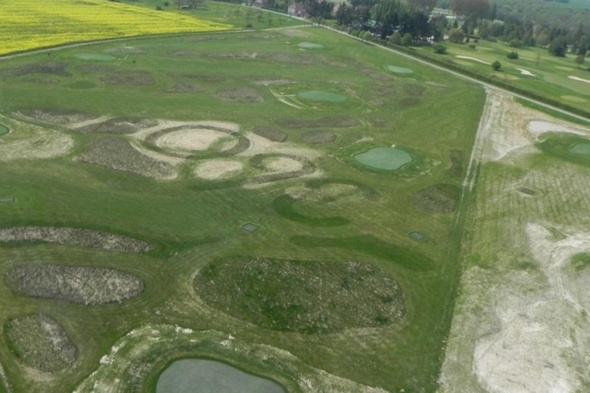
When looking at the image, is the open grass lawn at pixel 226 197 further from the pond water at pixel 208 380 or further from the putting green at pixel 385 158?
the putting green at pixel 385 158

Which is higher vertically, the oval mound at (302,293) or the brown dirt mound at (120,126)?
the brown dirt mound at (120,126)

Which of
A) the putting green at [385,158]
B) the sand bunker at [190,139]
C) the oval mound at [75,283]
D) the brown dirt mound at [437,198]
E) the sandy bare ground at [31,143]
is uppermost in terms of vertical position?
the putting green at [385,158]

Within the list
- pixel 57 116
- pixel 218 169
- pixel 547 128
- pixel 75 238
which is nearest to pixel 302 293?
pixel 75 238

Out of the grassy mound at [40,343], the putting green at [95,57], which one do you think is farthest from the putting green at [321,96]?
the grassy mound at [40,343]

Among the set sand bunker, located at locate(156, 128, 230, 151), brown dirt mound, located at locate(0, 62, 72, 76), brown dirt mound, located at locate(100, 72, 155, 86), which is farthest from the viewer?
brown dirt mound, located at locate(100, 72, 155, 86)

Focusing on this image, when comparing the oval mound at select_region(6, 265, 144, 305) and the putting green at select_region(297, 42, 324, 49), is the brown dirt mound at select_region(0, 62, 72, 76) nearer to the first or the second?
the oval mound at select_region(6, 265, 144, 305)

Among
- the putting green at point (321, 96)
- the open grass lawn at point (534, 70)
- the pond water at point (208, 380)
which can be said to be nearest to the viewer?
the pond water at point (208, 380)

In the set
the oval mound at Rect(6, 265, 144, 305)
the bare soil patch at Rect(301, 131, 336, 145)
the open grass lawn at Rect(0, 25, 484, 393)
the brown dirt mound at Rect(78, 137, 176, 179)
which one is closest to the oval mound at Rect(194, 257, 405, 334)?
the open grass lawn at Rect(0, 25, 484, 393)
